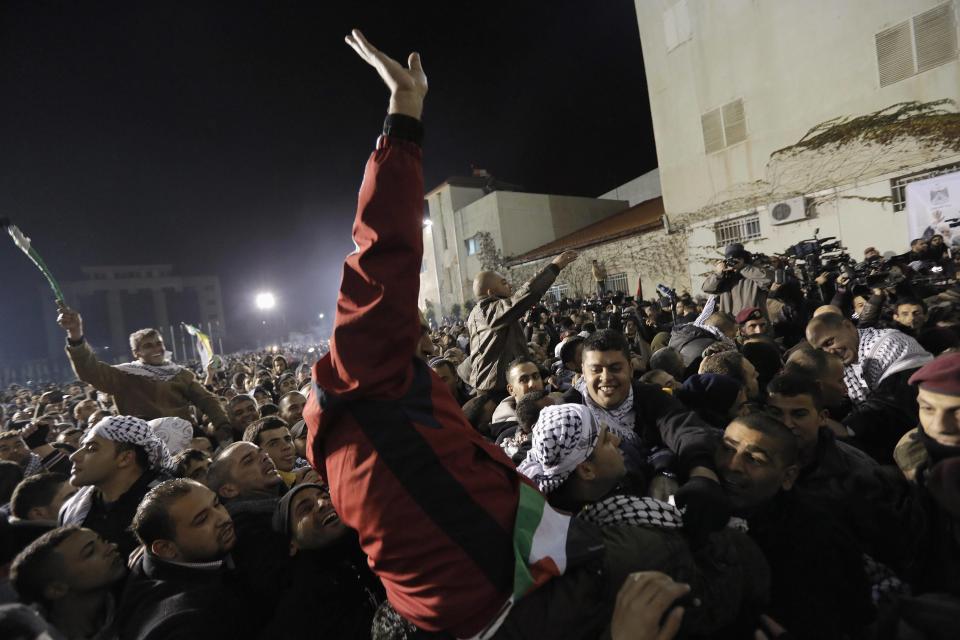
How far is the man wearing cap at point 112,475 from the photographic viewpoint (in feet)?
7.92

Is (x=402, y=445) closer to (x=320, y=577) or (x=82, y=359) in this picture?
(x=320, y=577)

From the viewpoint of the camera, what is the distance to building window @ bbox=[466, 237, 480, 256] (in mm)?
25942

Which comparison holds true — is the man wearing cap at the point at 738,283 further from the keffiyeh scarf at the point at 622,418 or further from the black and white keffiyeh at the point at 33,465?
the black and white keffiyeh at the point at 33,465

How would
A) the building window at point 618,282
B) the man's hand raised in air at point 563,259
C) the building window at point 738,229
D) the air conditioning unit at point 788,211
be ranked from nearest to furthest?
the man's hand raised in air at point 563,259 → the air conditioning unit at point 788,211 → the building window at point 738,229 → the building window at point 618,282

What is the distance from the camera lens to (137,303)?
→ 173 feet

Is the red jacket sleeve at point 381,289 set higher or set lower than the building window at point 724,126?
lower

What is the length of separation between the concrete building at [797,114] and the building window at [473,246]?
469 inches

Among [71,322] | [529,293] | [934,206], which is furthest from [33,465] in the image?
[934,206]

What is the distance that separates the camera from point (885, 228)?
11391mm

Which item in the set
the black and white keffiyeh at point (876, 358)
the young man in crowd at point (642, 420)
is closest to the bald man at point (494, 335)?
the young man in crowd at point (642, 420)

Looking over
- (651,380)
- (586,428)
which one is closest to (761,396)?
(651,380)

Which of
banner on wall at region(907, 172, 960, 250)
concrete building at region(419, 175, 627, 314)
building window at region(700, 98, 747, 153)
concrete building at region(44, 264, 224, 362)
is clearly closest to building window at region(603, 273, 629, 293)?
building window at region(700, 98, 747, 153)

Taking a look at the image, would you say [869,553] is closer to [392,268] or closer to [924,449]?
[924,449]

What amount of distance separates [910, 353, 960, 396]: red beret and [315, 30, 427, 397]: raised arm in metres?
1.97
